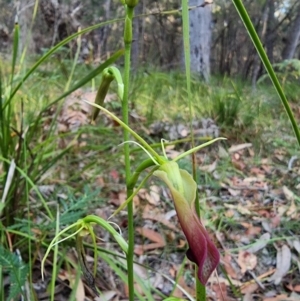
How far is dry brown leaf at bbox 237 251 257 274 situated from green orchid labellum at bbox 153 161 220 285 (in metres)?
1.02

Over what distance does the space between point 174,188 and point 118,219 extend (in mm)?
1106

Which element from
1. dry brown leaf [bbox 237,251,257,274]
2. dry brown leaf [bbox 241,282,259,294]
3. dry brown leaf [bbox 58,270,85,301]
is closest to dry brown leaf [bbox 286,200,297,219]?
dry brown leaf [bbox 237,251,257,274]

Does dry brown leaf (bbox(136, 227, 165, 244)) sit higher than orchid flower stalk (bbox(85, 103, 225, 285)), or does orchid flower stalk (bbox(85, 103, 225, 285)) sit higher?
orchid flower stalk (bbox(85, 103, 225, 285))

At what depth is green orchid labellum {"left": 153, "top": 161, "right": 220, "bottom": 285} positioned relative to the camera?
390 millimetres

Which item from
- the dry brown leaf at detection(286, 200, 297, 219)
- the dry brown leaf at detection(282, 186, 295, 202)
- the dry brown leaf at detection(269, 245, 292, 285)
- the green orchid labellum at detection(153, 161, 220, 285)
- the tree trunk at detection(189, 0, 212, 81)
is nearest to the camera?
the green orchid labellum at detection(153, 161, 220, 285)

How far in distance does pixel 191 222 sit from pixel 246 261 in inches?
42.4

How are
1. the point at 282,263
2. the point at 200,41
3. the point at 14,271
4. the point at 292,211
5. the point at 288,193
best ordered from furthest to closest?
the point at 200,41 → the point at 288,193 → the point at 292,211 → the point at 282,263 → the point at 14,271

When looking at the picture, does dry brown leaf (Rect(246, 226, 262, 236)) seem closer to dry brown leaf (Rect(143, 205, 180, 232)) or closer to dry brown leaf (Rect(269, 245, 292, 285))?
dry brown leaf (Rect(269, 245, 292, 285))

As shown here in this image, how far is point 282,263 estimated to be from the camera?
4.55ft

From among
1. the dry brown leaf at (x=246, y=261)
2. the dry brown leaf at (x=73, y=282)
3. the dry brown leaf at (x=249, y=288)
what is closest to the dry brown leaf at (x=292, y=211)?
the dry brown leaf at (x=246, y=261)

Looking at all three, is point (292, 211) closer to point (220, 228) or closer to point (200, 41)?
point (220, 228)

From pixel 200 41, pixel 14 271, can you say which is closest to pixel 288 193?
pixel 14 271

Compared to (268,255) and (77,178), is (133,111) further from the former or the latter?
(268,255)

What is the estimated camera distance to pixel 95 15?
1049cm
